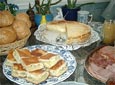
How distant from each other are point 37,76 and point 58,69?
0.30 ft

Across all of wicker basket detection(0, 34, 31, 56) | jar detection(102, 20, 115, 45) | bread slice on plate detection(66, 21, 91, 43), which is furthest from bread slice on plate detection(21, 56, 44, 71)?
jar detection(102, 20, 115, 45)

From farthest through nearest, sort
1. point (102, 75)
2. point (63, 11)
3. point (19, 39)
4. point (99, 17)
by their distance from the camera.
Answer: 1. point (99, 17)
2. point (63, 11)
3. point (19, 39)
4. point (102, 75)

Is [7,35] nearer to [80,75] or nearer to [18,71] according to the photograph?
[18,71]

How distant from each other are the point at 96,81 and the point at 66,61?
0.51 ft

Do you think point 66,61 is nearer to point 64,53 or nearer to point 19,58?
point 64,53

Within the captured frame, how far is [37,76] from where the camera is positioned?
0.87 m

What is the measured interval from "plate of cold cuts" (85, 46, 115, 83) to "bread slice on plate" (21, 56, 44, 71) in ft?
0.64

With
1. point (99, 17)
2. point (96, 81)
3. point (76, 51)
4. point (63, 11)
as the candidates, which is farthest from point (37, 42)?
point (99, 17)

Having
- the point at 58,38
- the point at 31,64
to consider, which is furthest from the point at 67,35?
the point at 31,64

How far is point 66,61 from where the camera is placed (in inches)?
39.6

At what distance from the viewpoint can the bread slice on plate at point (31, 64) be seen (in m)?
0.89

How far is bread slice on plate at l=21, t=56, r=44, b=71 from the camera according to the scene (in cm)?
89

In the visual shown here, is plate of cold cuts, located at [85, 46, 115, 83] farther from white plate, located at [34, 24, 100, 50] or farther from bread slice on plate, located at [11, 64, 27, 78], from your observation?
bread slice on plate, located at [11, 64, 27, 78]

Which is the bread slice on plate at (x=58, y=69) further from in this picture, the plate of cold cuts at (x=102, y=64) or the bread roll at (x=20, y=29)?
the bread roll at (x=20, y=29)
